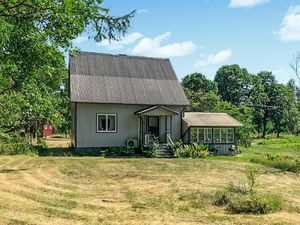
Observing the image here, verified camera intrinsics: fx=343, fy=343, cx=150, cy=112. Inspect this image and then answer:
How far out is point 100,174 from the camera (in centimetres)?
1471

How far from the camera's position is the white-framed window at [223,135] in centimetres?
2584

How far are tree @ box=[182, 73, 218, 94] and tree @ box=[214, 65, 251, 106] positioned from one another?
5.20 metres

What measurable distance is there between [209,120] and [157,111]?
15.0ft

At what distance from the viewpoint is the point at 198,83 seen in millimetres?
62156

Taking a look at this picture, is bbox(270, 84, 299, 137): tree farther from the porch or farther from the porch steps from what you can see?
the porch steps

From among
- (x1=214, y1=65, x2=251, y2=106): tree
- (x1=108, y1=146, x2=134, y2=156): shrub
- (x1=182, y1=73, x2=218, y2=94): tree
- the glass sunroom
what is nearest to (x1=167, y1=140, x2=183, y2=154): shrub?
the glass sunroom

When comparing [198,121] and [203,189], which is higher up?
[198,121]

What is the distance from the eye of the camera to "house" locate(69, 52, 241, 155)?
76.6 ft

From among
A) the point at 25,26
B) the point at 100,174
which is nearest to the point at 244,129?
the point at 100,174

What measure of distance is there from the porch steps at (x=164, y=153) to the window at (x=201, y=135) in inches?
95.6

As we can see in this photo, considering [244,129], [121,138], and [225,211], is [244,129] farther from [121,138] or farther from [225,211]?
[225,211]

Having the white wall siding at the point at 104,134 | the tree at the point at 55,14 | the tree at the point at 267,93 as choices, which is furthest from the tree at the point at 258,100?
the tree at the point at 55,14

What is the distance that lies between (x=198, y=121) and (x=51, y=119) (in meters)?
14.2

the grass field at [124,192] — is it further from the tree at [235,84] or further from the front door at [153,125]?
the tree at [235,84]
